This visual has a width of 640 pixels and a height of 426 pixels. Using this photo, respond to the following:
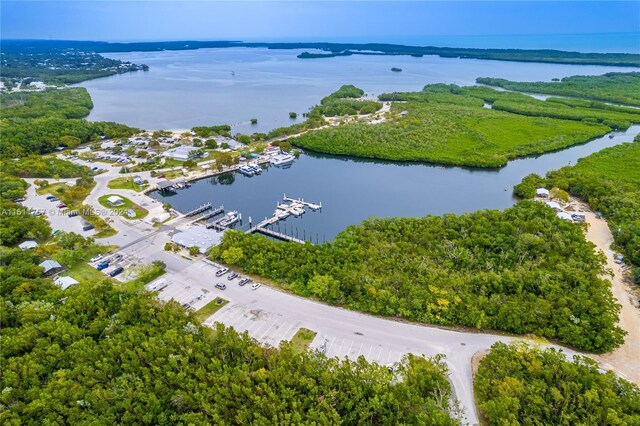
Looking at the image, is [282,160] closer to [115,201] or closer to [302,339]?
[115,201]

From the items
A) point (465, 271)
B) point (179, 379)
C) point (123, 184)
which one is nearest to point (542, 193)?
point (465, 271)

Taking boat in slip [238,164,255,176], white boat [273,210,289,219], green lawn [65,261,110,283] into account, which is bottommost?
green lawn [65,261,110,283]

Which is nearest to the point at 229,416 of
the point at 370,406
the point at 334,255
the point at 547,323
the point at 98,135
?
the point at 370,406

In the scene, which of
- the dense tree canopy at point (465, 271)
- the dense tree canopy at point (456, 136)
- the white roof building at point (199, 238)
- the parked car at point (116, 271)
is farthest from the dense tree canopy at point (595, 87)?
the parked car at point (116, 271)

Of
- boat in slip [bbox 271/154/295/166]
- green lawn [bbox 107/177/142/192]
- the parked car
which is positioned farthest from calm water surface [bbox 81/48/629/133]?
the parked car

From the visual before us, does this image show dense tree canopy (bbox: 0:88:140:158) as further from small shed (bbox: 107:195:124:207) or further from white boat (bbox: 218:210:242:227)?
white boat (bbox: 218:210:242:227)

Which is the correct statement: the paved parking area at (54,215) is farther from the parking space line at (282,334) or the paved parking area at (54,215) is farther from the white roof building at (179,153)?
the parking space line at (282,334)
